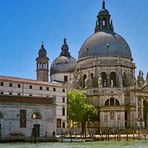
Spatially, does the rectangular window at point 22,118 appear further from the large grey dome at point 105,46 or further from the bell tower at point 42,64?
the bell tower at point 42,64

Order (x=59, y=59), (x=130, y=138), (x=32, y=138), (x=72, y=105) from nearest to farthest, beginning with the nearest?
(x=32, y=138)
(x=130, y=138)
(x=72, y=105)
(x=59, y=59)

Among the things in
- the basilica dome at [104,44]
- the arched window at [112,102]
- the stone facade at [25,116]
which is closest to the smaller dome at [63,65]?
the basilica dome at [104,44]

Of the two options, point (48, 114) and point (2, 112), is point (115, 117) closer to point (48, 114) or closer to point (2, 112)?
point (48, 114)

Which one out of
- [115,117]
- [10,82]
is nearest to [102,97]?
[115,117]

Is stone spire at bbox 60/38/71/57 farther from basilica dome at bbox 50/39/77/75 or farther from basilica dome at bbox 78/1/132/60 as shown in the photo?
basilica dome at bbox 78/1/132/60

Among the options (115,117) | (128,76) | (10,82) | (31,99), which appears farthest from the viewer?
(128,76)

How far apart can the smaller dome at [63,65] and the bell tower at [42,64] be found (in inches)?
211

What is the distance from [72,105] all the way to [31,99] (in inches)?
904

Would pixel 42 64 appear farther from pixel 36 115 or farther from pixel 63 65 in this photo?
pixel 36 115

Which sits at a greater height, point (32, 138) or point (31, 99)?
point (31, 99)

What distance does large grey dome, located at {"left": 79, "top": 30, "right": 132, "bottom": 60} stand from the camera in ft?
355

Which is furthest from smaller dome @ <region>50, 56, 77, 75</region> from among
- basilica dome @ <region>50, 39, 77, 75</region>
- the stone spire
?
the stone spire

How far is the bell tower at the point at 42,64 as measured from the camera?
117250 millimetres

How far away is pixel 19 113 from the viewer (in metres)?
65.9
